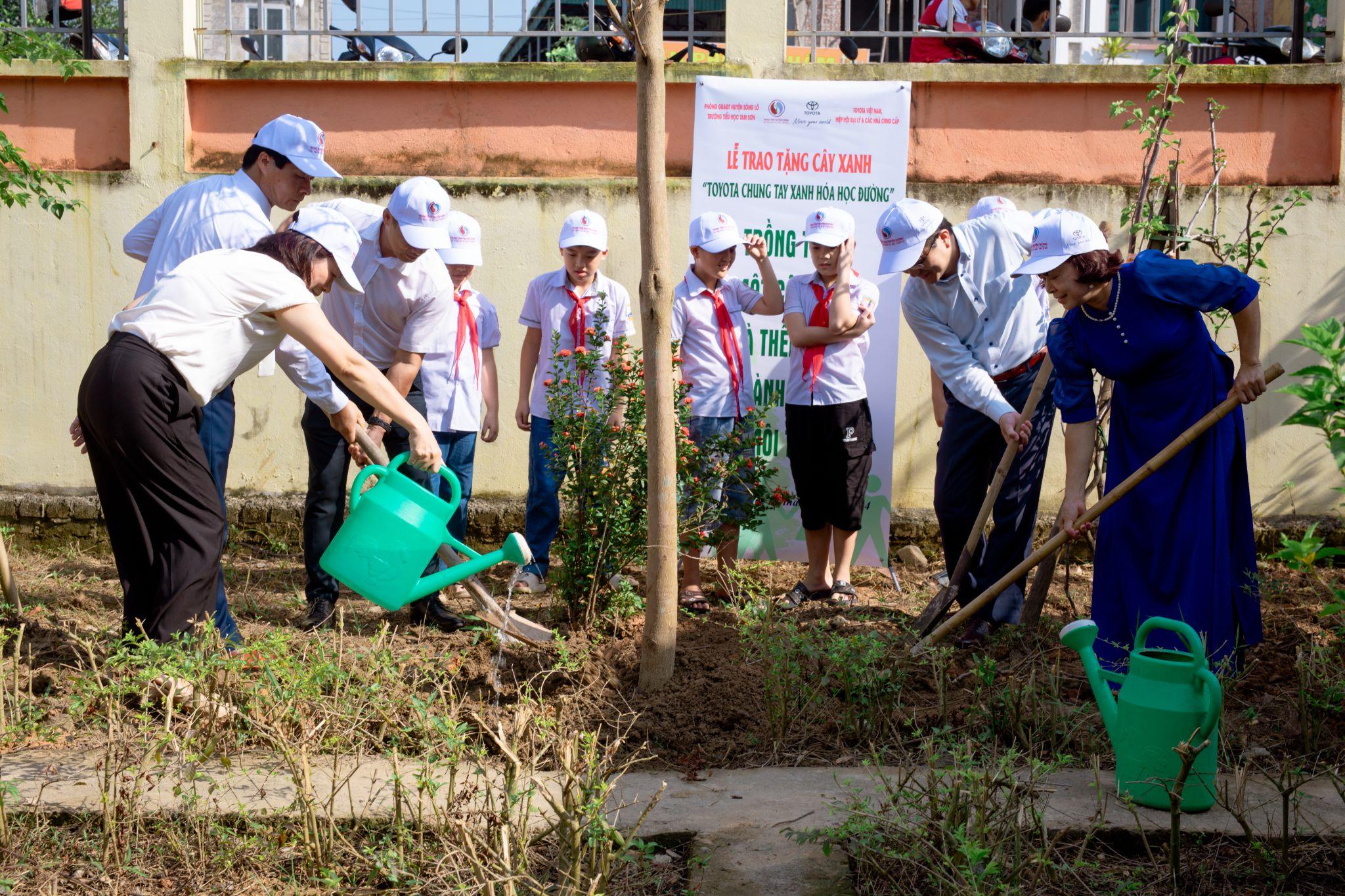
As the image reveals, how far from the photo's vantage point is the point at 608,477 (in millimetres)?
4461

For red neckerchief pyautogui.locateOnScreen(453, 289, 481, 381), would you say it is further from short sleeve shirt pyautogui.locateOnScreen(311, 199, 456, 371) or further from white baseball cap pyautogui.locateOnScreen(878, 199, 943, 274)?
white baseball cap pyautogui.locateOnScreen(878, 199, 943, 274)

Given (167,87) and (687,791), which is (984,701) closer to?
(687,791)

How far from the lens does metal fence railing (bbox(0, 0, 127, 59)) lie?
6.61m

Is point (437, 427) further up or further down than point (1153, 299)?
further down

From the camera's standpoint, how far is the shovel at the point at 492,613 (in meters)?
3.94

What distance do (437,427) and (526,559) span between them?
1.96 meters

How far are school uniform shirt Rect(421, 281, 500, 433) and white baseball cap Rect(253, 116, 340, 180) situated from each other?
0.79m

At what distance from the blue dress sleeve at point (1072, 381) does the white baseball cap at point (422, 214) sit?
7.27ft

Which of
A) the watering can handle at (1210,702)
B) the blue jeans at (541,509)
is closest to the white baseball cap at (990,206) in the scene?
the blue jeans at (541,509)

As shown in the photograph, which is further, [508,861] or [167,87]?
[167,87]

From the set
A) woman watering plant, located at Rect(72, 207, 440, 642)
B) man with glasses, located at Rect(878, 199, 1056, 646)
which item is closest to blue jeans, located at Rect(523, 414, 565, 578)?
man with glasses, located at Rect(878, 199, 1056, 646)

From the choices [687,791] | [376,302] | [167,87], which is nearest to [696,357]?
[376,302]

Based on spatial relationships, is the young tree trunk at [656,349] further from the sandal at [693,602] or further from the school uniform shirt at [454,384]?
the school uniform shirt at [454,384]

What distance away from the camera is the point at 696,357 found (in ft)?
18.0
